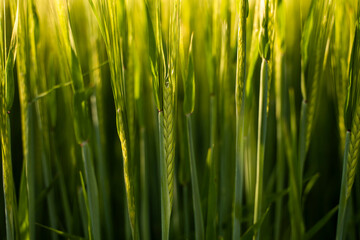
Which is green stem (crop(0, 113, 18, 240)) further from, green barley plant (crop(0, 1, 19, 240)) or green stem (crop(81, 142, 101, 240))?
green stem (crop(81, 142, 101, 240))

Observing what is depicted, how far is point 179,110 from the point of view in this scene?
0.87m

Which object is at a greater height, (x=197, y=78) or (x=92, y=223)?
(x=197, y=78)

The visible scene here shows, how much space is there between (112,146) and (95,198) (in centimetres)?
44

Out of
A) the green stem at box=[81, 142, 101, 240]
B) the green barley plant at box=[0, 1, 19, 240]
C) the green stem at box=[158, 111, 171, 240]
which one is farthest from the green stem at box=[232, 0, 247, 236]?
the green barley plant at box=[0, 1, 19, 240]

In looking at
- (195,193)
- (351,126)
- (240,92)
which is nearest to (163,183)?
(195,193)

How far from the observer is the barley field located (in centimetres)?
53

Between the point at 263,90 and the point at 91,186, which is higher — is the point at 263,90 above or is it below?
above

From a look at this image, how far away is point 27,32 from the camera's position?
600 mm

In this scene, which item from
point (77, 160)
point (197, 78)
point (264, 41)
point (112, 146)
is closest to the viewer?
point (264, 41)

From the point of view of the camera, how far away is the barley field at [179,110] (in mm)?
527

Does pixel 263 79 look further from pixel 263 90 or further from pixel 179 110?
pixel 179 110

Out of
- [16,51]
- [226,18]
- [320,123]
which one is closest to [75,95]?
[16,51]

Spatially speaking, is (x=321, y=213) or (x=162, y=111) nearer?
(x=162, y=111)

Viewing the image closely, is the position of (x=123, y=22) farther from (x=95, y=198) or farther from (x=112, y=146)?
(x=112, y=146)
